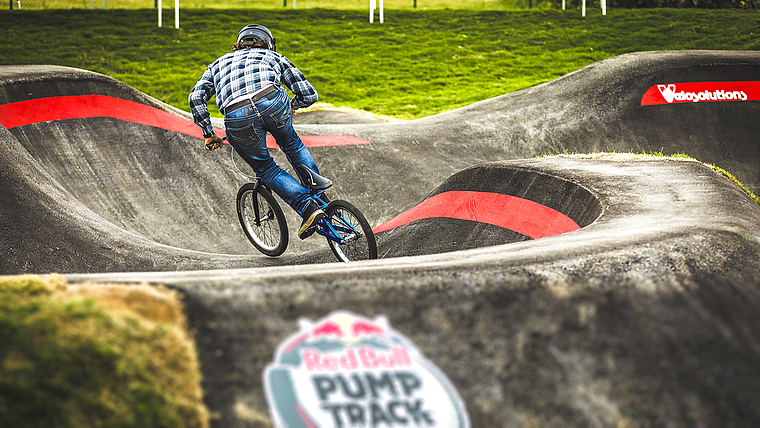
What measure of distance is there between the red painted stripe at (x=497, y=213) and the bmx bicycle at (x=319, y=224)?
4.97 feet

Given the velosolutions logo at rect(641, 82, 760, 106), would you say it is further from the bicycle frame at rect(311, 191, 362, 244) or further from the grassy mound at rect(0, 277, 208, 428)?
the grassy mound at rect(0, 277, 208, 428)

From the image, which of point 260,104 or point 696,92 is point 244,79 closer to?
point 260,104

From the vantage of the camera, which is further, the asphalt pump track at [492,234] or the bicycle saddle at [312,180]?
the bicycle saddle at [312,180]

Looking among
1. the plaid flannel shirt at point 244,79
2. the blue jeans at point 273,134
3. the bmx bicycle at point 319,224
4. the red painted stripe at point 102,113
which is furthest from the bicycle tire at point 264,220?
the red painted stripe at point 102,113

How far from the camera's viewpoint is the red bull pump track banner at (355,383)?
1747 millimetres

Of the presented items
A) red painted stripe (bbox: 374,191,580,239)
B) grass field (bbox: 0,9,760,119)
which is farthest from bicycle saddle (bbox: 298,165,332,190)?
grass field (bbox: 0,9,760,119)

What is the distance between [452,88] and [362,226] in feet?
71.2

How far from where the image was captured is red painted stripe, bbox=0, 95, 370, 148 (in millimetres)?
7875

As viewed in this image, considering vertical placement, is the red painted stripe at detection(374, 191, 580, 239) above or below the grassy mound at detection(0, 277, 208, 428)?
below

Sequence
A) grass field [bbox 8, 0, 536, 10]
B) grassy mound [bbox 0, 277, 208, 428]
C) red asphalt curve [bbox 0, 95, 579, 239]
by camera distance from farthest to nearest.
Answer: grass field [bbox 8, 0, 536, 10]
red asphalt curve [bbox 0, 95, 579, 239]
grassy mound [bbox 0, 277, 208, 428]

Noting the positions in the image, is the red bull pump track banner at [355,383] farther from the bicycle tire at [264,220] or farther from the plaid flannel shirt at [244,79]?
the bicycle tire at [264,220]

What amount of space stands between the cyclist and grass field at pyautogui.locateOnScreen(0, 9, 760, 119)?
631 inches

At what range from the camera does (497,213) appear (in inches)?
238

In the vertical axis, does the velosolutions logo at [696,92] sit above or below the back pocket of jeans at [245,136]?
above
